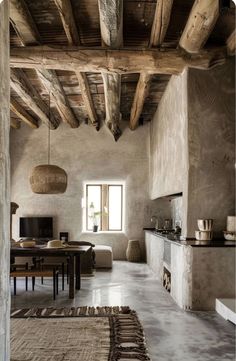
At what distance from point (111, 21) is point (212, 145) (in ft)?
7.48

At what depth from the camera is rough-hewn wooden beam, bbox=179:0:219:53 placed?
174 inches

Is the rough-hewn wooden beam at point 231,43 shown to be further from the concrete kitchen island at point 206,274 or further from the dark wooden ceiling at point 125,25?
the concrete kitchen island at point 206,274

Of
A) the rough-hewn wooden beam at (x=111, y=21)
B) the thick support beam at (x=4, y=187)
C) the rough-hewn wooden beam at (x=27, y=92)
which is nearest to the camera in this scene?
the thick support beam at (x=4, y=187)

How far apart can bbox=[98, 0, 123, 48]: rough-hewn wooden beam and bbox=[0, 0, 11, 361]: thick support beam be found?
2703 mm

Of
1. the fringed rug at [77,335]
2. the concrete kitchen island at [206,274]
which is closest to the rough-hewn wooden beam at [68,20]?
the concrete kitchen island at [206,274]

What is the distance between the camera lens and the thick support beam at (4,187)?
72.0 inches

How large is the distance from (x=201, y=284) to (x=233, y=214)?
116cm

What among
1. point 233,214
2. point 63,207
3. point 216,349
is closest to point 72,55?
point 233,214

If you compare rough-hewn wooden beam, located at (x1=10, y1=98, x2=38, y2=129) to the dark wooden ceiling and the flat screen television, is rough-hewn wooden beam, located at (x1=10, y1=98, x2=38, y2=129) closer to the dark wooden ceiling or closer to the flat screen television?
the dark wooden ceiling

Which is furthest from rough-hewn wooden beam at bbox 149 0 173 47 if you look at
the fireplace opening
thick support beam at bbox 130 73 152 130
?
the fireplace opening

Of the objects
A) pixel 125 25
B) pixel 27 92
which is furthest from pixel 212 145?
pixel 27 92

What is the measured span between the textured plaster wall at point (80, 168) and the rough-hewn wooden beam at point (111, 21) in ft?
19.9

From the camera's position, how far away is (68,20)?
4766 millimetres

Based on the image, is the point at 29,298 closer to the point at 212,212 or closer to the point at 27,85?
the point at 212,212
